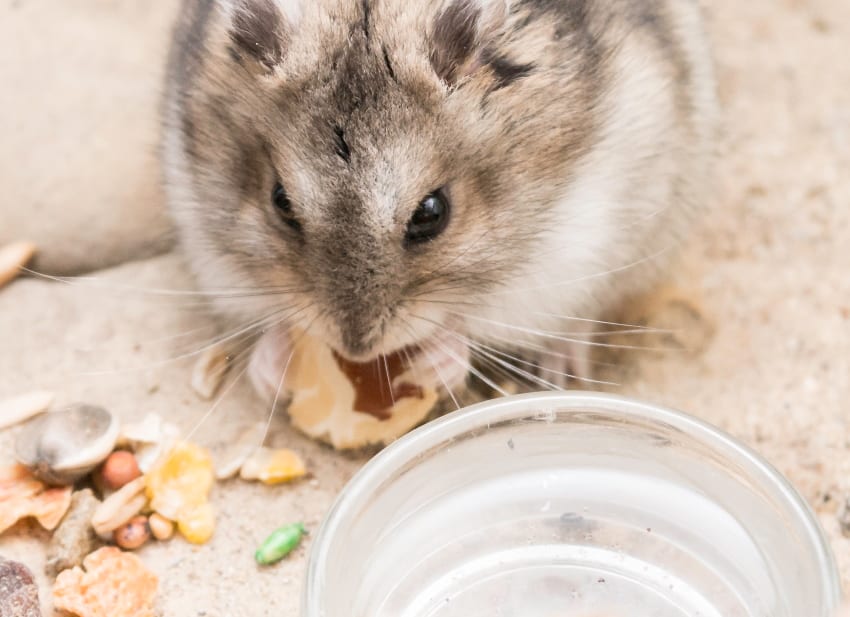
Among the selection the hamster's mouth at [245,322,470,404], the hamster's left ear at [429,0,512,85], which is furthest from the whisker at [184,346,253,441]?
the hamster's left ear at [429,0,512,85]

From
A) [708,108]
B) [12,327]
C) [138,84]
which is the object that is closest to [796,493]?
[708,108]

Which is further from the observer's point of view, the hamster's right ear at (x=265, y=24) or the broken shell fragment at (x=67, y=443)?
the broken shell fragment at (x=67, y=443)

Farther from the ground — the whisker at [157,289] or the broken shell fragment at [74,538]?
the whisker at [157,289]

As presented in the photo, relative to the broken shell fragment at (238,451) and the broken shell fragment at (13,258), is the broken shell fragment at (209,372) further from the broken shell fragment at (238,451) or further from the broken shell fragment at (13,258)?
the broken shell fragment at (13,258)

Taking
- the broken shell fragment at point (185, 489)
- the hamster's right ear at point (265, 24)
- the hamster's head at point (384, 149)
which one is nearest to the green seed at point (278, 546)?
the broken shell fragment at point (185, 489)

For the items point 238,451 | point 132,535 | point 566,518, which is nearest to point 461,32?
point 566,518

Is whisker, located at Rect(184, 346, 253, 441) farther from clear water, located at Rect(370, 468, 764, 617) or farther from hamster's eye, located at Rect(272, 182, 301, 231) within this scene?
clear water, located at Rect(370, 468, 764, 617)
